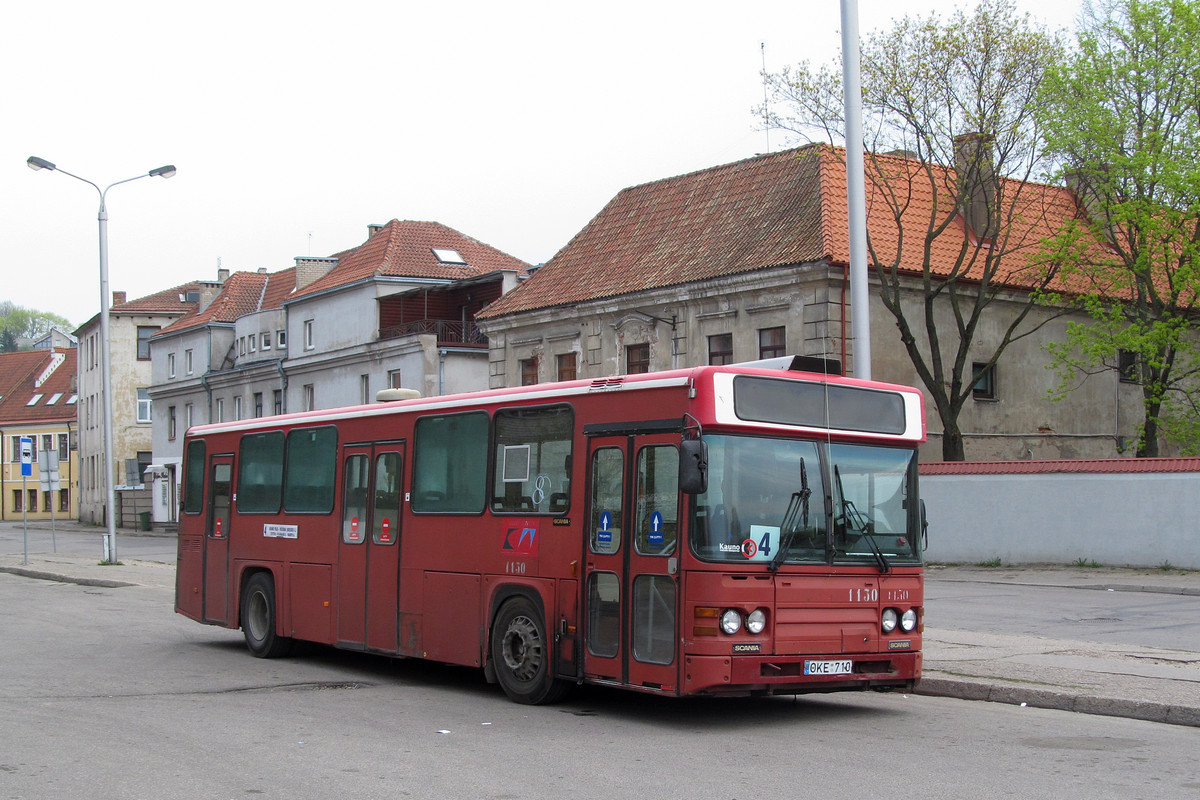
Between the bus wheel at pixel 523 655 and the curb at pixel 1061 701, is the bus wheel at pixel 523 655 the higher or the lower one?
the higher one

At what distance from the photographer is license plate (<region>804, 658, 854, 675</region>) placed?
31.6 ft

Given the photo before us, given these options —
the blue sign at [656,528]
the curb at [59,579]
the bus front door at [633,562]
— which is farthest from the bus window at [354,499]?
the curb at [59,579]

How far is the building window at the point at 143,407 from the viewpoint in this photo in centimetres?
7443

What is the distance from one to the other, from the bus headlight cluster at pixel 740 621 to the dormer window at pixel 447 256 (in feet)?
149

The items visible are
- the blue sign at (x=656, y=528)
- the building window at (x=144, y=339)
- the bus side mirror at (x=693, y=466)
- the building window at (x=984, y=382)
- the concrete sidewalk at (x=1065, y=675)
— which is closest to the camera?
the bus side mirror at (x=693, y=466)

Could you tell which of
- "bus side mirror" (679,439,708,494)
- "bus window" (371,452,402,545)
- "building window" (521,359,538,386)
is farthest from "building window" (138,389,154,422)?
"bus side mirror" (679,439,708,494)

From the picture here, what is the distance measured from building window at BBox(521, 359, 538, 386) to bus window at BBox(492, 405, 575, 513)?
99.7ft

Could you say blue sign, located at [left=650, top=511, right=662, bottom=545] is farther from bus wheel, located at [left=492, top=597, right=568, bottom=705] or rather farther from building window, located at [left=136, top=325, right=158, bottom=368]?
building window, located at [left=136, top=325, right=158, bottom=368]

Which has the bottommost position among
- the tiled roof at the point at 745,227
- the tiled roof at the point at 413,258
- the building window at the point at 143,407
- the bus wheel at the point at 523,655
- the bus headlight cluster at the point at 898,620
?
the bus wheel at the point at 523,655

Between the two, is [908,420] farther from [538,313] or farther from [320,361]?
[320,361]

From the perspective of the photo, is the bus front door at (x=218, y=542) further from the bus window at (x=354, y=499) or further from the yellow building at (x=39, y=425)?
the yellow building at (x=39, y=425)

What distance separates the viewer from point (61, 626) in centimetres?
1864

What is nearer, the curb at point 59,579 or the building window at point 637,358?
the curb at point 59,579

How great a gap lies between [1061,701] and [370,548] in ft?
21.5
